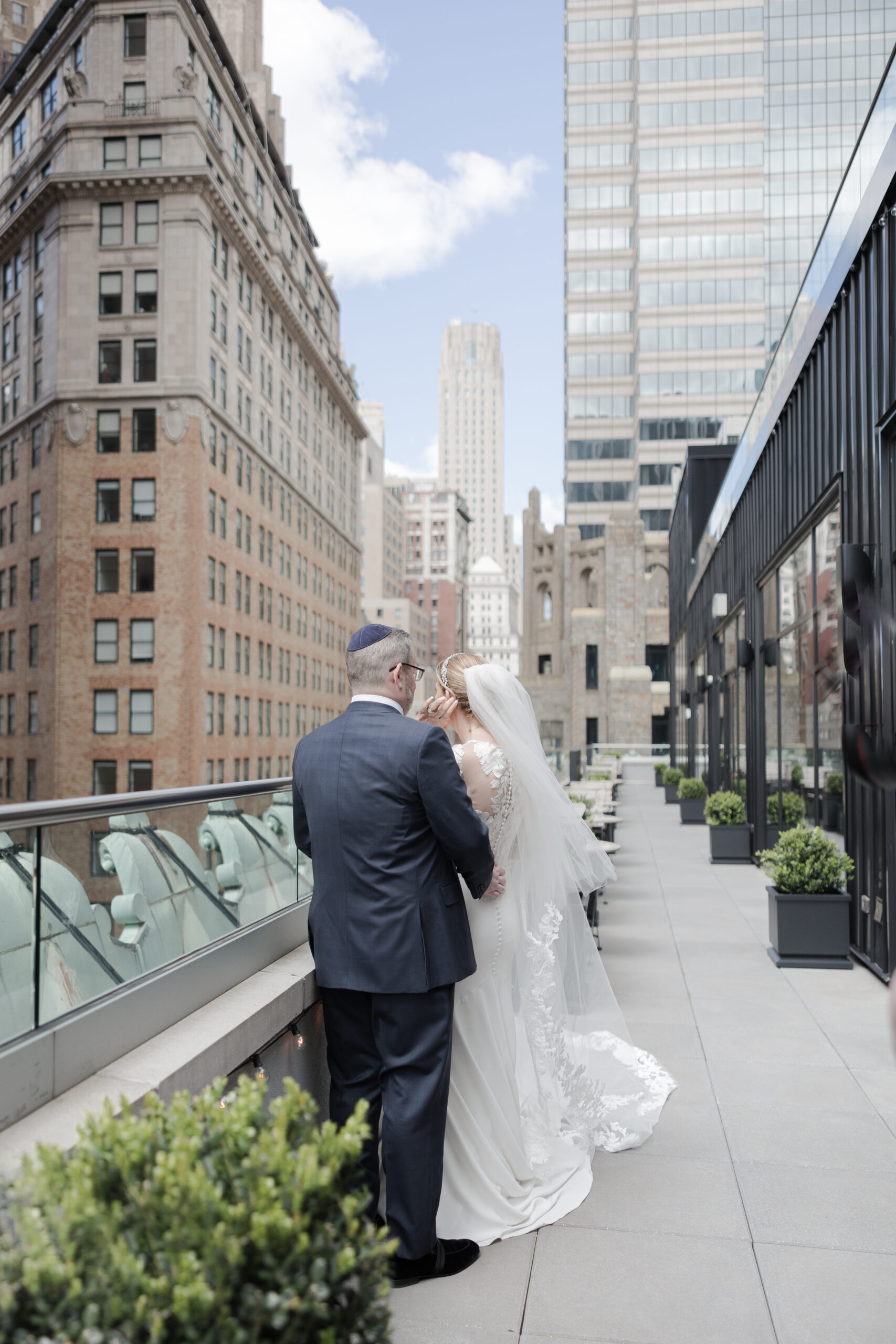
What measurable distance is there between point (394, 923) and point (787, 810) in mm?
10086

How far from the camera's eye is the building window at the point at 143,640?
49781 mm

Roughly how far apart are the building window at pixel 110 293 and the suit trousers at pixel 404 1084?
178 feet

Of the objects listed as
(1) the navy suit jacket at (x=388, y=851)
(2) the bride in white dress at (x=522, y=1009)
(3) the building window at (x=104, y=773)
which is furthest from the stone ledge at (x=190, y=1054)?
(3) the building window at (x=104, y=773)

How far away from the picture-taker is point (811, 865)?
789 centimetres

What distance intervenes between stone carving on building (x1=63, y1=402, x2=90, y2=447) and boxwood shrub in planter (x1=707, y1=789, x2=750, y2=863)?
44.7 m

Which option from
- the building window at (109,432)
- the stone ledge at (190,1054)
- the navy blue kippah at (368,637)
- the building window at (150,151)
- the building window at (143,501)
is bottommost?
the stone ledge at (190,1054)

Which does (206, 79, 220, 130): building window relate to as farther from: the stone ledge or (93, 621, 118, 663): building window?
the stone ledge

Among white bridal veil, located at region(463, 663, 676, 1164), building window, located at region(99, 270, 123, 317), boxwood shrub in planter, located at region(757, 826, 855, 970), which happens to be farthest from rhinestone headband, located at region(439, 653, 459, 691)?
building window, located at region(99, 270, 123, 317)

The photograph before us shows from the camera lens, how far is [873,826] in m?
7.46

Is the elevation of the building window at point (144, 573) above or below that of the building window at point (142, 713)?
above

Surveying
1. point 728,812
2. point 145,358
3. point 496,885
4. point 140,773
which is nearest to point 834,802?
point 728,812

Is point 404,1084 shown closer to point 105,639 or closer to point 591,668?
point 105,639

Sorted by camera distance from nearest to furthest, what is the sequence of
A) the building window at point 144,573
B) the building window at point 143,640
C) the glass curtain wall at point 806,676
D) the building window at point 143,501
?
the glass curtain wall at point 806,676, the building window at point 143,640, the building window at point 144,573, the building window at point 143,501

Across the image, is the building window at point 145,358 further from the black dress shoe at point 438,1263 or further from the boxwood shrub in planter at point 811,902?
the black dress shoe at point 438,1263
